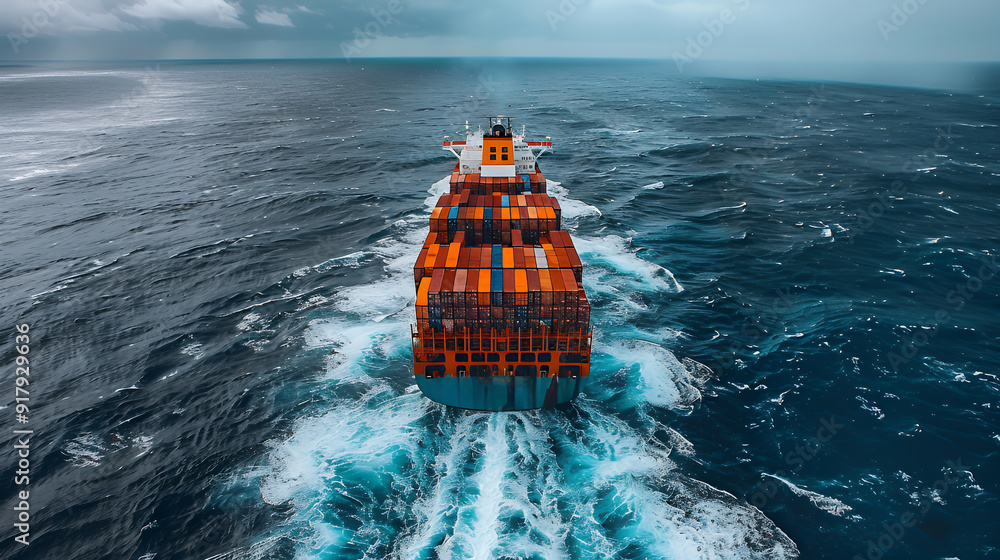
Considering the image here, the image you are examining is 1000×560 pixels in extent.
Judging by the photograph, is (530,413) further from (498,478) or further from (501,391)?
(498,478)

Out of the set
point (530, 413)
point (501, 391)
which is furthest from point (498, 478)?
point (530, 413)

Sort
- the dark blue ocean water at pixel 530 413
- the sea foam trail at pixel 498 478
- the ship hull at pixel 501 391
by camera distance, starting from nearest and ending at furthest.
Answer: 1. the sea foam trail at pixel 498 478
2. the dark blue ocean water at pixel 530 413
3. the ship hull at pixel 501 391

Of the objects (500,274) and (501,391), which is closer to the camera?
(501,391)

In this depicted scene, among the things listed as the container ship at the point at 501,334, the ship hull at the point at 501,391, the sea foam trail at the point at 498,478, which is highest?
the container ship at the point at 501,334

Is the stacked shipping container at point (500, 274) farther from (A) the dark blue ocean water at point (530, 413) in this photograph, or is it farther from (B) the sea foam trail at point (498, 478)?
(A) the dark blue ocean water at point (530, 413)

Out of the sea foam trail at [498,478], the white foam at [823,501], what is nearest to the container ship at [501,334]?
the sea foam trail at [498,478]

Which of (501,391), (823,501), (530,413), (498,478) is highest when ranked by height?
(501,391)
